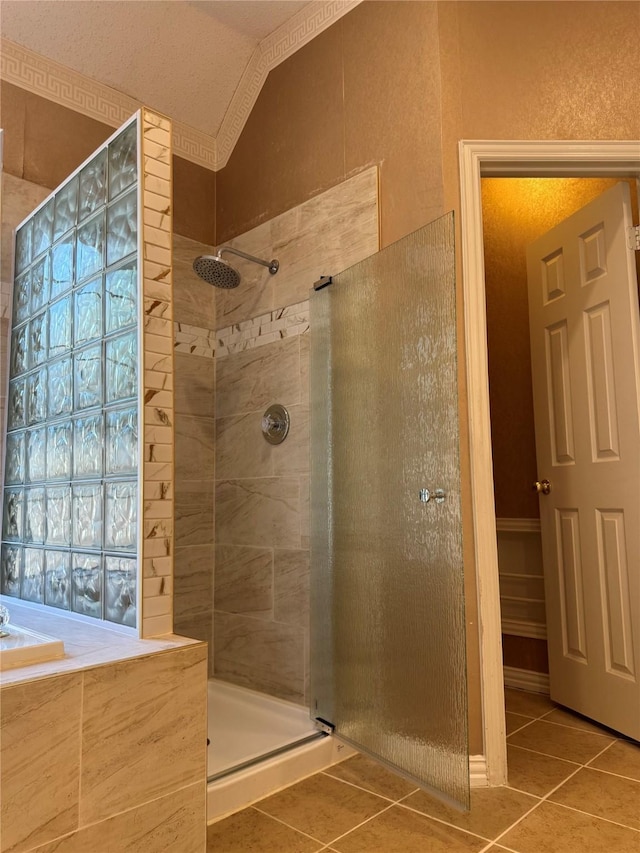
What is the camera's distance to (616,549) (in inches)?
93.7

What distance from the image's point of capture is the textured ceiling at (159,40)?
248 cm

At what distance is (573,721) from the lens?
2.50 metres

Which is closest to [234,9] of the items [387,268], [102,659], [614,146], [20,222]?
[20,222]

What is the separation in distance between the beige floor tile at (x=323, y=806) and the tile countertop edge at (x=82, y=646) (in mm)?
657

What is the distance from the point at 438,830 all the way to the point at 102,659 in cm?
104

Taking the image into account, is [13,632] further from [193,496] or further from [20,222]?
[20,222]

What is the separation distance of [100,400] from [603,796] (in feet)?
6.24

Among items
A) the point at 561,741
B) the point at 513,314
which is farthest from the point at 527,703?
the point at 513,314

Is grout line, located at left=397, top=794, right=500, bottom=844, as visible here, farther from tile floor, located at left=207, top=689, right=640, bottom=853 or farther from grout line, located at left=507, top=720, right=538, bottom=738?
grout line, located at left=507, top=720, right=538, bottom=738

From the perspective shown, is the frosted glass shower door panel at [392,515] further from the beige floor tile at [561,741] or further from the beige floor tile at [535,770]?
the beige floor tile at [561,741]

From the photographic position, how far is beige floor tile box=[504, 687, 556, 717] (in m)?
2.62

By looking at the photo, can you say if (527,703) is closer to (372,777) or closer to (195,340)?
(372,777)

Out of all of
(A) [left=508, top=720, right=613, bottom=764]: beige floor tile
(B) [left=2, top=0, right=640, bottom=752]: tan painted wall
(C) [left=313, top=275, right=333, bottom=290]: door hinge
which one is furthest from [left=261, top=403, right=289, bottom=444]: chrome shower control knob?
(A) [left=508, top=720, right=613, bottom=764]: beige floor tile

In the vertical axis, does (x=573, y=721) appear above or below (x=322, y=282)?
below
